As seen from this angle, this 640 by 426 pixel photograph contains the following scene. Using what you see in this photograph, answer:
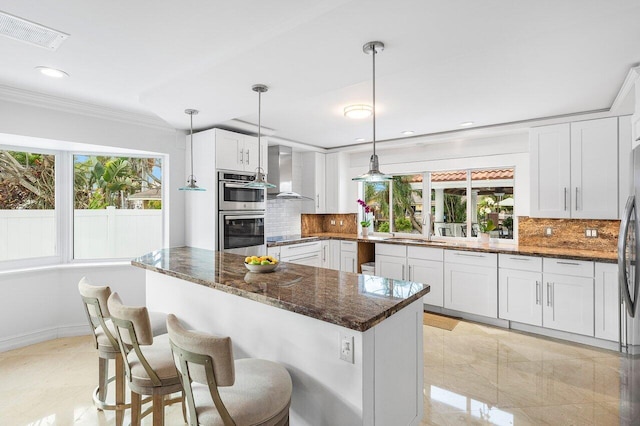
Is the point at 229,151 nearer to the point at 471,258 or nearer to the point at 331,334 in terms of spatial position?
the point at 331,334

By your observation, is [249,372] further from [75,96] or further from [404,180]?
[404,180]

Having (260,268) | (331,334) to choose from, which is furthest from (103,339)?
(331,334)

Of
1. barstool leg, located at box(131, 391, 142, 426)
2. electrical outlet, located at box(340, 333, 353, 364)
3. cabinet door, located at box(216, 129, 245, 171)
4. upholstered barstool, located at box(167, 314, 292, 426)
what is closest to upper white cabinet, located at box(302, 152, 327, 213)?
cabinet door, located at box(216, 129, 245, 171)

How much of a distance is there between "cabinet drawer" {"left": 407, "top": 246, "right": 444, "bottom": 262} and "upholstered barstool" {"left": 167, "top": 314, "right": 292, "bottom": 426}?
3.44 m

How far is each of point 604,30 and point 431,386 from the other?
2.74 metres

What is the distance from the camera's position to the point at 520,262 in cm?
390

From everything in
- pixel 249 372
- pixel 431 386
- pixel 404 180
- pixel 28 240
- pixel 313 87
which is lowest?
pixel 431 386

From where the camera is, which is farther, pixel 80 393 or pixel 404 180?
pixel 404 180

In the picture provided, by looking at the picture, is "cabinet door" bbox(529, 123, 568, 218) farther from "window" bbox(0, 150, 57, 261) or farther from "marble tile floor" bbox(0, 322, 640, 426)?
"window" bbox(0, 150, 57, 261)

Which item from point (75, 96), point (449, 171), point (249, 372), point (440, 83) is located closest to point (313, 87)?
point (440, 83)

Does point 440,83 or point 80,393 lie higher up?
point 440,83

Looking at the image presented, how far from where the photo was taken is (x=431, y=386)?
275 centimetres

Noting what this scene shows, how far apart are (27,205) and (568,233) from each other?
6320 mm

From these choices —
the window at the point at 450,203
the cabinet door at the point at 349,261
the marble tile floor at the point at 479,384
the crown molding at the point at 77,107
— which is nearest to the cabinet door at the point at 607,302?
the marble tile floor at the point at 479,384
